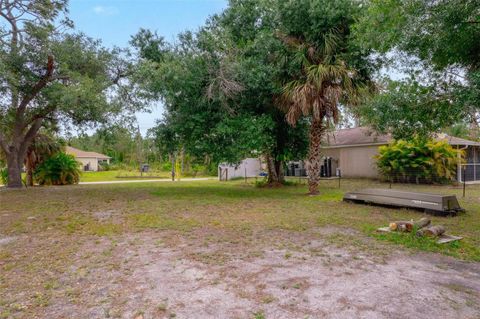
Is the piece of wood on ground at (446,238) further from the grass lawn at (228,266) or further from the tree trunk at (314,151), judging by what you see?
the tree trunk at (314,151)

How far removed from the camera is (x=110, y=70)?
14.0 metres

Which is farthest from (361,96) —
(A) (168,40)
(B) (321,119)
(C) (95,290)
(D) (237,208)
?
(C) (95,290)

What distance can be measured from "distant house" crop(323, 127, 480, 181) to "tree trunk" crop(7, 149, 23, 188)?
15.2 m

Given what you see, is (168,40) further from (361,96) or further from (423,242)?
(423,242)

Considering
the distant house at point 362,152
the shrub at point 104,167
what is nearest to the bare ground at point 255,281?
the distant house at point 362,152

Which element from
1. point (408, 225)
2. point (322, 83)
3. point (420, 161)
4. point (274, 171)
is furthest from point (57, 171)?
point (420, 161)

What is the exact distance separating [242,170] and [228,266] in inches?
762

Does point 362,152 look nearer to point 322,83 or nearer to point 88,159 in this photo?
point 322,83

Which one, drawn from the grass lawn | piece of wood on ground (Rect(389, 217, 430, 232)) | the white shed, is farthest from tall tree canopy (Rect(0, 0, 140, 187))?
piece of wood on ground (Rect(389, 217, 430, 232))

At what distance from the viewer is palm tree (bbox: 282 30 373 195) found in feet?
35.2

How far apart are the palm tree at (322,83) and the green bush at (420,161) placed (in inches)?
241

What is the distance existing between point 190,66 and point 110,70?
198 inches

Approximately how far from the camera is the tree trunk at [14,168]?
48.5 feet

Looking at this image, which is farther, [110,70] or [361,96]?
[110,70]
